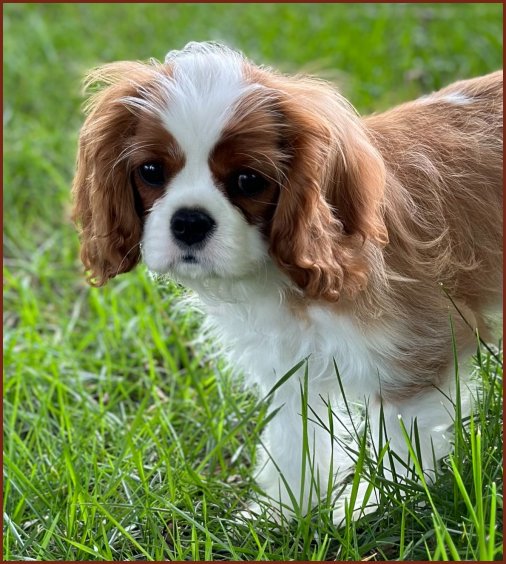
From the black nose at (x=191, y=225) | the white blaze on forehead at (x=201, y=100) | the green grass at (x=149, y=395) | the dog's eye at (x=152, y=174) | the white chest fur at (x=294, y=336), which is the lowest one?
the green grass at (x=149, y=395)

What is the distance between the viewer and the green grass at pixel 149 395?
2863mm

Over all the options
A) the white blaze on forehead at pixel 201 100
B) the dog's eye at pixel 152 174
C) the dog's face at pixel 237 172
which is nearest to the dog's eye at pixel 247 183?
the dog's face at pixel 237 172

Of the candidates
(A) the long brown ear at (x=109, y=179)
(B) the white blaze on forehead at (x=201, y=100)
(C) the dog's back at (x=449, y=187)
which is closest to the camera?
(B) the white blaze on forehead at (x=201, y=100)

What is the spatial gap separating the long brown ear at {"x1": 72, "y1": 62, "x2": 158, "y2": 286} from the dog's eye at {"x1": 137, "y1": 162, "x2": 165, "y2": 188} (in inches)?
3.4

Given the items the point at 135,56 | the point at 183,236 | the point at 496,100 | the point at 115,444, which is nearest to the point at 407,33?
the point at 135,56

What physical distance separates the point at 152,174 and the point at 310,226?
0.46m

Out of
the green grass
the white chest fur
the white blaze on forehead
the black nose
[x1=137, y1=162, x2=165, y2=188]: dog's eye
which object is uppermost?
the white blaze on forehead

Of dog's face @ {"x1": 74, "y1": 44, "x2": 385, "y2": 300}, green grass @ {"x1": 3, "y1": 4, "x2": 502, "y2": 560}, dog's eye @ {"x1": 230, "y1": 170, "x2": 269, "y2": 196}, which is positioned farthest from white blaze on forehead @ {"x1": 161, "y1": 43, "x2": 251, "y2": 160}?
green grass @ {"x1": 3, "y1": 4, "x2": 502, "y2": 560}

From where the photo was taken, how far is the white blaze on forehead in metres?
2.58

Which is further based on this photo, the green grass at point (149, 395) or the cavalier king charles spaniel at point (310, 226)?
the green grass at point (149, 395)

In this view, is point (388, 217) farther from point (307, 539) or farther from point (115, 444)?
point (115, 444)

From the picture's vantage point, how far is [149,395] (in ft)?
13.4

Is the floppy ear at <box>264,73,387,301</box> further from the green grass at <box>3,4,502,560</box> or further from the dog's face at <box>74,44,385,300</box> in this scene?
the green grass at <box>3,4,502,560</box>

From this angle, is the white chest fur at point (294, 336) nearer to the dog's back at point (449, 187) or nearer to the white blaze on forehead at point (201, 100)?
the dog's back at point (449, 187)
